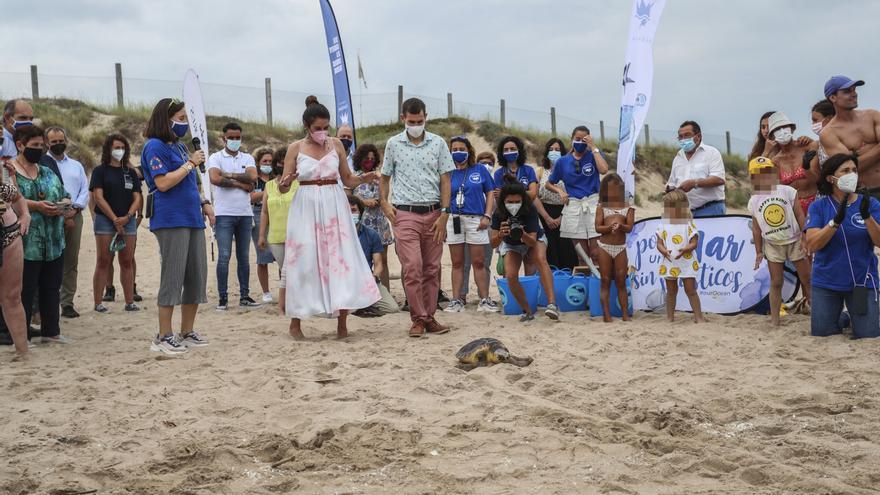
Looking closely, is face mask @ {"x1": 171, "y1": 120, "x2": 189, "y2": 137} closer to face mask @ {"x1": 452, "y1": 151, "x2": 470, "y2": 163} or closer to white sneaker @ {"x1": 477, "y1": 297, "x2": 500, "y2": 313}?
face mask @ {"x1": 452, "y1": 151, "x2": 470, "y2": 163}

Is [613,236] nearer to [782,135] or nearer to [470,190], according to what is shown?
[470,190]

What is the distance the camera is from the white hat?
22.9 ft

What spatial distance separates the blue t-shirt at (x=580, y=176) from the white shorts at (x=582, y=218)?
83 mm

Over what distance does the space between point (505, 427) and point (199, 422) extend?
1.61 m

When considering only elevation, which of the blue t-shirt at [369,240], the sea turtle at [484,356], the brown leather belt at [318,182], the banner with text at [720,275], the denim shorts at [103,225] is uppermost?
the brown leather belt at [318,182]

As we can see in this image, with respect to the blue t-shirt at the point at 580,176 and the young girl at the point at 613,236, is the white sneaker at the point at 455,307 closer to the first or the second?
the young girl at the point at 613,236

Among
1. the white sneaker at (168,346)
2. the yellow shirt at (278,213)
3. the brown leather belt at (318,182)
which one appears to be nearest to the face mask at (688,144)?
the brown leather belt at (318,182)

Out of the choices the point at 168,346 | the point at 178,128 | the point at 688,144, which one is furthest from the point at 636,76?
the point at 168,346

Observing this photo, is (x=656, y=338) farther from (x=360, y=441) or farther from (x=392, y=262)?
(x=392, y=262)

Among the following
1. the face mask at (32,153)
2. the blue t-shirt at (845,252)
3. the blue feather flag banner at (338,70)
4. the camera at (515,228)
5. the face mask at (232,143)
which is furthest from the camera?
the blue feather flag banner at (338,70)

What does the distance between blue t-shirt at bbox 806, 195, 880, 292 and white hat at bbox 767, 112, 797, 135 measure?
1151mm

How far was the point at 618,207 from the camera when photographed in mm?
7312

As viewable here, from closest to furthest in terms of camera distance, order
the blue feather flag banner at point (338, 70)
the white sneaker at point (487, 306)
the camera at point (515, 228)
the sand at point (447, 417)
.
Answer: the sand at point (447, 417) → the camera at point (515, 228) → the white sneaker at point (487, 306) → the blue feather flag banner at point (338, 70)

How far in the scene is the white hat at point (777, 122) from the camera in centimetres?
697
